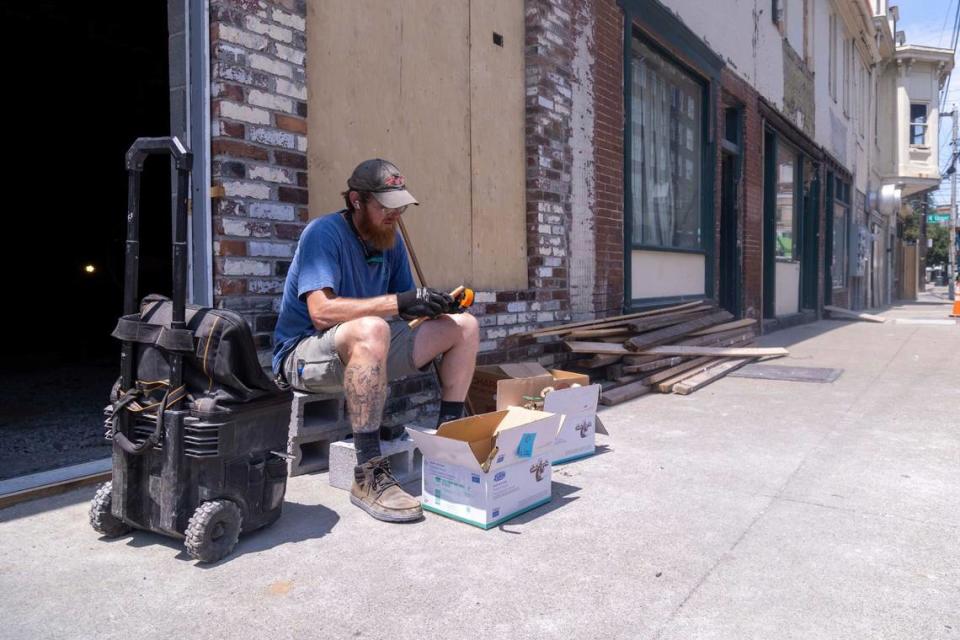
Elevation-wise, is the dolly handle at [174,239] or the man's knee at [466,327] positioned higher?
the dolly handle at [174,239]

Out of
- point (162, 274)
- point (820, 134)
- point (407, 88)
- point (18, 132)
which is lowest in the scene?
point (162, 274)

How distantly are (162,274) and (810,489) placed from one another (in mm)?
7907

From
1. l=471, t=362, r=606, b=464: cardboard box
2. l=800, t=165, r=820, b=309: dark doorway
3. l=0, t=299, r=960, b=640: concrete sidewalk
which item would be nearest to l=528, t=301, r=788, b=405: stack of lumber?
l=471, t=362, r=606, b=464: cardboard box

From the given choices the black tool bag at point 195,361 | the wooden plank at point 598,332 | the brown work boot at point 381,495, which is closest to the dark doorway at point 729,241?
the wooden plank at point 598,332

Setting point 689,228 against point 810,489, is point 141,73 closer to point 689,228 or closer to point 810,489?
point 689,228

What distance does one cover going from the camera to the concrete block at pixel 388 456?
3.30m

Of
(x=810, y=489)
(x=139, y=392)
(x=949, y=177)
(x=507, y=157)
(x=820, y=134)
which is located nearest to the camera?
(x=139, y=392)

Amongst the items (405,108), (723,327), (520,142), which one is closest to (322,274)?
(405,108)

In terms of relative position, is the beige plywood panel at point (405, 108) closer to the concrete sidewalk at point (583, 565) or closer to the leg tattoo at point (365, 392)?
the leg tattoo at point (365, 392)

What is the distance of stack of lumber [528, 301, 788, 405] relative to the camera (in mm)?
5855

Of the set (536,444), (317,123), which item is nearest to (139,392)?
(536,444)

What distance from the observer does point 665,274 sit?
26.8 feet

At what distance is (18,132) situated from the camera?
9109 mm

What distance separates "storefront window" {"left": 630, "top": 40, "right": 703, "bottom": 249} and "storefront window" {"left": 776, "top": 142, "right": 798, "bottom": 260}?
4.41m
